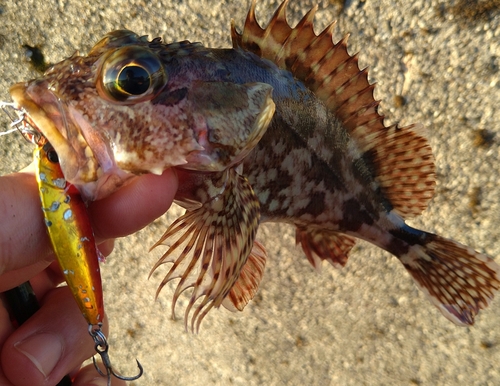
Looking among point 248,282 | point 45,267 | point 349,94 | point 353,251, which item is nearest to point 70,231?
point 45,267

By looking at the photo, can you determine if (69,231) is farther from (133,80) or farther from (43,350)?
(43,350)

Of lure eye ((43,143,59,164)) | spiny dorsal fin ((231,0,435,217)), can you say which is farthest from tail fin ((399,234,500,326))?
lure eye ((43,143,59,164))

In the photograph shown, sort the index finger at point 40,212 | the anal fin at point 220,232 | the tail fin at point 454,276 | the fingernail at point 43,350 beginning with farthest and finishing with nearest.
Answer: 1. the tail fin at point 454,276
2. the fingernail at point 43,350
3. the anal fin at point 220,232
4. the index finger at point 40,212

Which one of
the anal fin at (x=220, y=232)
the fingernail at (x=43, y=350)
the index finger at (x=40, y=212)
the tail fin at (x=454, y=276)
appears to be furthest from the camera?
the tail fin at (x=454, y=276)

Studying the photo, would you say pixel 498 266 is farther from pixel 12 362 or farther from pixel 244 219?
pixel 12 362

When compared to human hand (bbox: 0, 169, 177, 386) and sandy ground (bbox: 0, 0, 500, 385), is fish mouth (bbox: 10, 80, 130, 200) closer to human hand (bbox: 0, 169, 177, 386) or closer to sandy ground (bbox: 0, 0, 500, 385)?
human hand (bbox: 0, 169, 177, 386)

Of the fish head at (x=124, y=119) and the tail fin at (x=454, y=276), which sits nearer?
the fish head at (x=124, y=119)

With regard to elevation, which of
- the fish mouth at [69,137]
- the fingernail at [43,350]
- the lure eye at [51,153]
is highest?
the fish mouth at [69,137]

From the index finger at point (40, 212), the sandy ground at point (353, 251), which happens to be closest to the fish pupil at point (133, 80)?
the index finger at point (40, 212)

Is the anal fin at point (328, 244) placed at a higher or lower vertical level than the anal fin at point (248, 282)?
higher

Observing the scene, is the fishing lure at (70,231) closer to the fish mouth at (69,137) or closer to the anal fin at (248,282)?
the fish mouth at (69,137)
